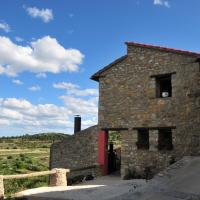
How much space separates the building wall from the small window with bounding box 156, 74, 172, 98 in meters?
0.24

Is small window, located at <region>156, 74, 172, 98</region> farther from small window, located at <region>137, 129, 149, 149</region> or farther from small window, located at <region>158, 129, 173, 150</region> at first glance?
small window, located at <region>137, 129, 149, 149</region>

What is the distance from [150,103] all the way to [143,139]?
1729 millimetres

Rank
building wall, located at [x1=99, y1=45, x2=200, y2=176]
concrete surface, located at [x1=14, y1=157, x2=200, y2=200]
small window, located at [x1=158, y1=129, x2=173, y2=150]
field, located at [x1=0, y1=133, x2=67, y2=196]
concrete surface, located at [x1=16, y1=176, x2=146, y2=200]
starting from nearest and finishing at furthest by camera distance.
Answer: concrete surface, located at [x1=14, y1=157, x2=200, y2=200] < concrete surface, located at [x1=16, y1=176, x2=146, y2=200] < building wall, located at [x1=99, y1=45, x2=200, y2=176] < field, located at [x1=0, y1=133, x2=67, y2=196] < small window, located at [x1=158, y1=129, x2=173, y2=150]

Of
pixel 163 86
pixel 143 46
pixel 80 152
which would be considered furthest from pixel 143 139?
pixel 143 46

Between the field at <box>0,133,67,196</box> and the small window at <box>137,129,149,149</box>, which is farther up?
the small window at <box>137,129,149,149</box>

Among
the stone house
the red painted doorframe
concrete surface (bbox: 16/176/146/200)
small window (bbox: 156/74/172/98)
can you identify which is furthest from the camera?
the red painted doorframe

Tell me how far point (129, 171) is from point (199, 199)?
7.61m

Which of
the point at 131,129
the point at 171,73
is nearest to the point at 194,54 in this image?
the point at 171,73

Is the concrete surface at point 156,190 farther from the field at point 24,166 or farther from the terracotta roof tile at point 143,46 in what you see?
the terracotta roof tile at point 143,46

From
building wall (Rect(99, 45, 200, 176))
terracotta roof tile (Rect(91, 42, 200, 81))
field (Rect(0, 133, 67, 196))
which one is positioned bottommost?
field (Rect(0, 133, 67, 196))

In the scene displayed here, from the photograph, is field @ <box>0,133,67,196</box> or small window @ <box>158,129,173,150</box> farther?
small window @ <box>158,129,173,150</box>

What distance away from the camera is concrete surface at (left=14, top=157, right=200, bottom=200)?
9.91m

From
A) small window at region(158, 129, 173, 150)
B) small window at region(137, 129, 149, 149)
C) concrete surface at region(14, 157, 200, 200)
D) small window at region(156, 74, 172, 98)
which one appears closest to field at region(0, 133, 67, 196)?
concrete surface at region(14, 157, 200, 200)

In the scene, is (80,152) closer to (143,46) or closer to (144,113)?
(144,113)
